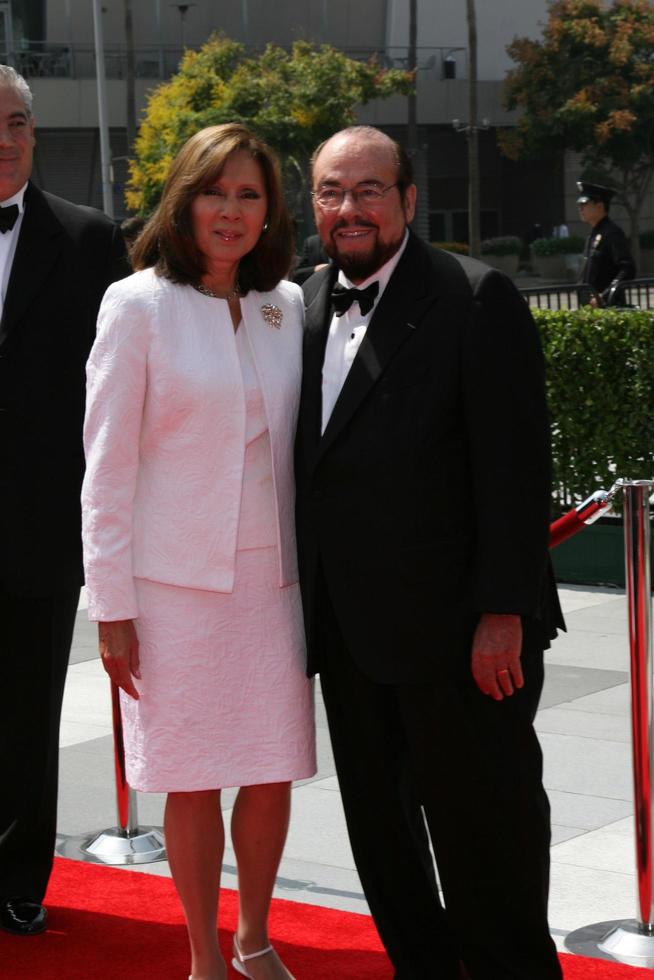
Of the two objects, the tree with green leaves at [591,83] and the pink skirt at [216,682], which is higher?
the tree with green leaves at [591,83]

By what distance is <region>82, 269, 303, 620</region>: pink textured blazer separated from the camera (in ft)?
11.4

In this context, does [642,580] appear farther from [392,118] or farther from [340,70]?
[392,118]

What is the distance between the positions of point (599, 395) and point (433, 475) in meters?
5.43

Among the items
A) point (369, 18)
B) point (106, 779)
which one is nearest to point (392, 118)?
point (369, 18)

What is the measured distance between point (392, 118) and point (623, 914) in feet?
167

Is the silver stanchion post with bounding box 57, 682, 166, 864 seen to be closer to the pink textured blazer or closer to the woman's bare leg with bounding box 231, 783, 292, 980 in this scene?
the woman's bare leg with bounding box 231, 783, 292, 980

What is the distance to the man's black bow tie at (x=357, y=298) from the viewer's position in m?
3.47

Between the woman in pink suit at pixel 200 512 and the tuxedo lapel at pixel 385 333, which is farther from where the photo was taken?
the woman in pink suit at pixel 200 512

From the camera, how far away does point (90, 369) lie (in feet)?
11.6

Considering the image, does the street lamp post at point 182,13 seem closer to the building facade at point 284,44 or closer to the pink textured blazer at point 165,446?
the building facade at point 284,44

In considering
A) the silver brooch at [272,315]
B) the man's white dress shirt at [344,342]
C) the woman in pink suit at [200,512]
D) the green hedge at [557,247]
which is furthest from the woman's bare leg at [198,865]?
the green hedge at [557,247]

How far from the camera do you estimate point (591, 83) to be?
148 feet

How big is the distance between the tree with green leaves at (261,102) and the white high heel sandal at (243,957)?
33.8 meters

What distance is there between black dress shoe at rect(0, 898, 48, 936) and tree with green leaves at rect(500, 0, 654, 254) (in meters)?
42.0
